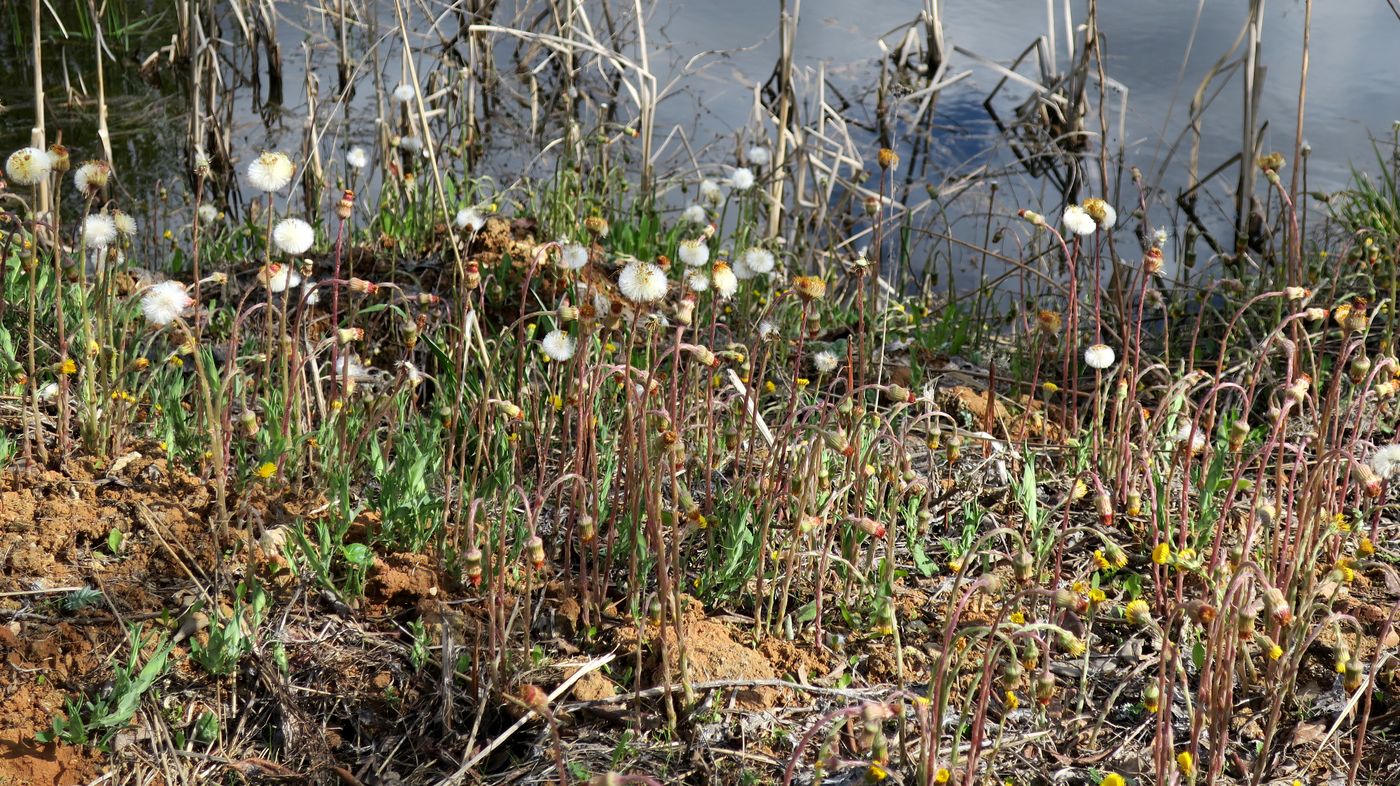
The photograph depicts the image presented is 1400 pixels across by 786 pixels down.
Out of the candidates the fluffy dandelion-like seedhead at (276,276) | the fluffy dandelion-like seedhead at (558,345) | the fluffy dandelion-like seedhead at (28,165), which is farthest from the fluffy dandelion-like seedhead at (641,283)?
the fluffy dandelion-like seedhead at (28,165)

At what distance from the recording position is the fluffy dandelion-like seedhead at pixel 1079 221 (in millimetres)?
2834

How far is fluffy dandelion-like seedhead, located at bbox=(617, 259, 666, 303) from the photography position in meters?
2.25

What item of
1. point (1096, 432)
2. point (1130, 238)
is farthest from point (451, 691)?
point (1130, 238)

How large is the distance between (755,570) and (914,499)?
0.49 metres

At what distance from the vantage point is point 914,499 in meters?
2.81

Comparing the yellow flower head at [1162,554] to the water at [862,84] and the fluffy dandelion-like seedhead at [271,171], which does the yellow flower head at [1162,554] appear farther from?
the water at [862,84]

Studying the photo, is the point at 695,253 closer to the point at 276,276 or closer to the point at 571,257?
the point at 571,257

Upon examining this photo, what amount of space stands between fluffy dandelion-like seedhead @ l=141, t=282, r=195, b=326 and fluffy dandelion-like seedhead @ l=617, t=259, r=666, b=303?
90cm

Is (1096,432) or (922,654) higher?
(1096,432)

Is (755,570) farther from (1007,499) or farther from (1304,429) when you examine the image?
(1304,429)

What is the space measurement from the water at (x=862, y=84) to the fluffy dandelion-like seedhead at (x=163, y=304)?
10.7 feet

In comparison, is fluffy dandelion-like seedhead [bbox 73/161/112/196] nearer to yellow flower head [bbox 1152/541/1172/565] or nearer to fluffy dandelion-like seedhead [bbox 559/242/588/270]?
fluffy dandelion-like seedhead [bbox 559/242/588/270]

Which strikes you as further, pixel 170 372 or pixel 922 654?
pixel 170 372

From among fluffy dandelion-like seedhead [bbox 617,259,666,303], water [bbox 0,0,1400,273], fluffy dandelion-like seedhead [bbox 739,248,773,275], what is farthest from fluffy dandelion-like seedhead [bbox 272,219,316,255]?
water [bbox 0,0,1400,273]
